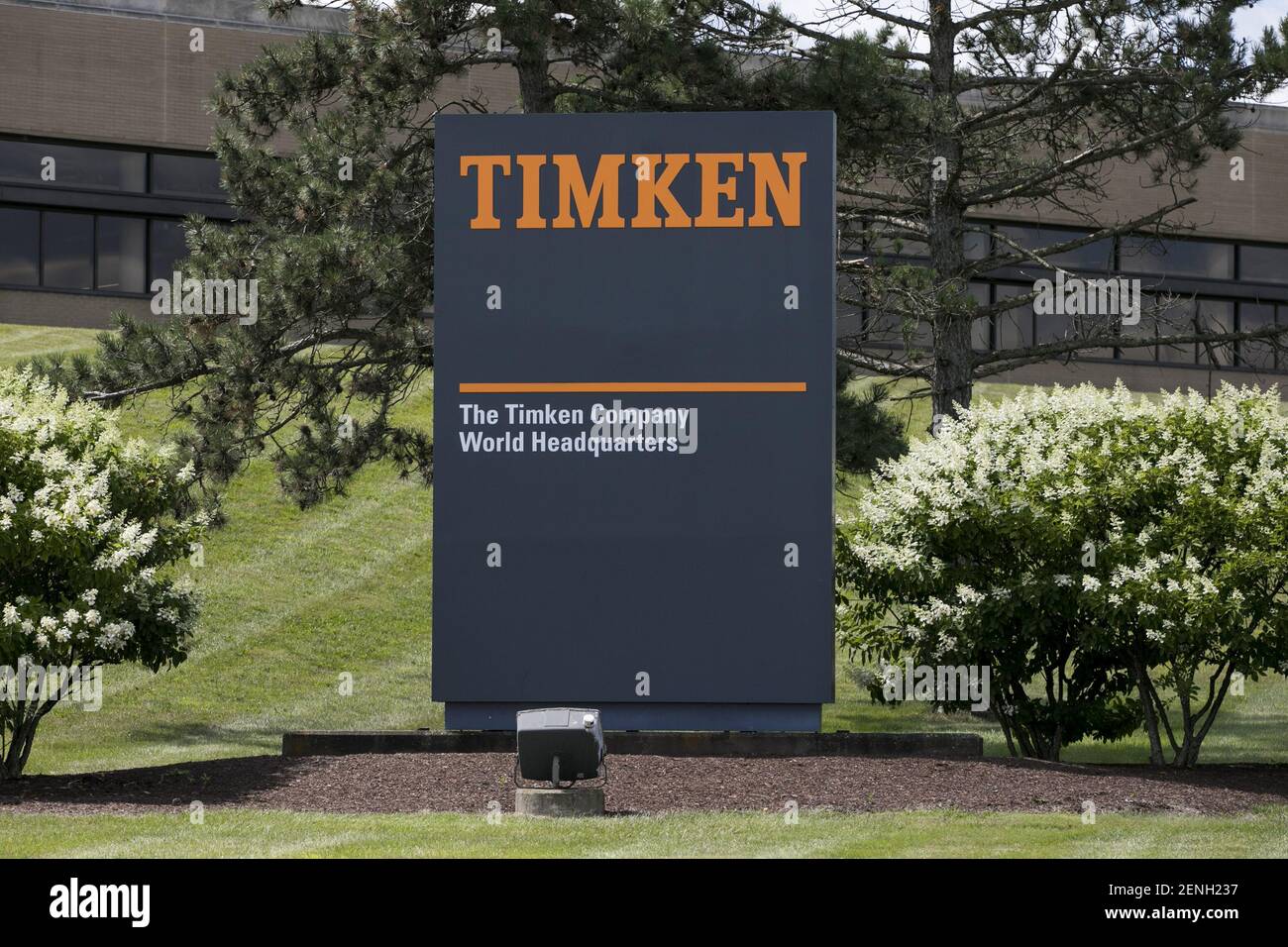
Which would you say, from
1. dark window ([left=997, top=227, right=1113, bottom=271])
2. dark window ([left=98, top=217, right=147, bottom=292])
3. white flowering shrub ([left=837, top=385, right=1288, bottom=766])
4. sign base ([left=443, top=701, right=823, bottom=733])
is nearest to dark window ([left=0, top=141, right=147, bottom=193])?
dark window ([left=98, top=217, right=147, bottom=292])

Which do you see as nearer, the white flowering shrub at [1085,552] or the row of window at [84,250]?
the white flowering shrub at [1085,552]

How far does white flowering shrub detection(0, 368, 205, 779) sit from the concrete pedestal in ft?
12.7

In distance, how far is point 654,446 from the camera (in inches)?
523

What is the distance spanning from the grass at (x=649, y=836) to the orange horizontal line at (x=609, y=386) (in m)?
3.86

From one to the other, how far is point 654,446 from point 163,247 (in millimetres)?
30530

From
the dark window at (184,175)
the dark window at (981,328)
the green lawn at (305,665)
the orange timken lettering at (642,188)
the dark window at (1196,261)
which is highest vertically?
the dark window at (184,175)

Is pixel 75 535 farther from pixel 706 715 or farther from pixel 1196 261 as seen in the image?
pixel 1196 261

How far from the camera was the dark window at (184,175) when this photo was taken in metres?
39.6

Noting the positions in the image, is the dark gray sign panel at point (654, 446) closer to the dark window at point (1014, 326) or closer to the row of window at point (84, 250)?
the row of window at point (84, 250)

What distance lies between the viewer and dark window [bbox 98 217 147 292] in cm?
4038

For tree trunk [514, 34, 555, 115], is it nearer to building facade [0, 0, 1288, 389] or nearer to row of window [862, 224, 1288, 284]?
building facade [0, 0, 1288, 389]

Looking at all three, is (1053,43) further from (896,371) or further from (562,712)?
(562,712)

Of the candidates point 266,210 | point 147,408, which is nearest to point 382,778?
point 266,210

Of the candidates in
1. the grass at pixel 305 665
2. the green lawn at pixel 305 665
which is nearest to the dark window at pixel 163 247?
the green lawn at pixel 305 665
